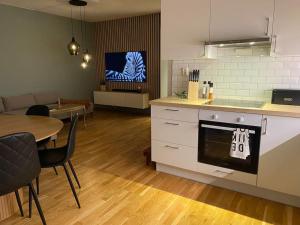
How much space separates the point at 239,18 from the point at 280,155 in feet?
4.72

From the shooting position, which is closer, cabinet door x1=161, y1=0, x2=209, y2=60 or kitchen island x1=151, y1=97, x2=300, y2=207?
kitchen island x1=151, y1=97, x2=300, y2=207

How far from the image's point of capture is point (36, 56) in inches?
209

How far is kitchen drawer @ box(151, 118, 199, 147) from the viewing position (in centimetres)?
253

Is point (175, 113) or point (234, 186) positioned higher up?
point (175, 113)

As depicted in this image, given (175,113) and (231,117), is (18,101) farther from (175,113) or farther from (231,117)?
(231,117)

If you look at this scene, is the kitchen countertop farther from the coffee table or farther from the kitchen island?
the coffee table

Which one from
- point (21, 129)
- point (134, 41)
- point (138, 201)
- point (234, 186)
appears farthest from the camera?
point (134, 41)

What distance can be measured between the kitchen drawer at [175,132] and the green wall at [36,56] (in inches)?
149

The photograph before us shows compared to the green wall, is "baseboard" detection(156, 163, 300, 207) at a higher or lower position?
lower

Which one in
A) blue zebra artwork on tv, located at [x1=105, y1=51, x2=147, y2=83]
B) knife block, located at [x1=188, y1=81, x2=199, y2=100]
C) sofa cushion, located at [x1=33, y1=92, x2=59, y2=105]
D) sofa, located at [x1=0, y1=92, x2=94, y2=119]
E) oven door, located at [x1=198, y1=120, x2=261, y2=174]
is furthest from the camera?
blue zebra artwork on tv, located at [x1=105, y1=51, x2=147, y2=83]

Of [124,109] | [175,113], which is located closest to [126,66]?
[124,109]

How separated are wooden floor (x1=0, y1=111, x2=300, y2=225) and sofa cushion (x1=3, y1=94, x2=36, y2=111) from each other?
2.33m

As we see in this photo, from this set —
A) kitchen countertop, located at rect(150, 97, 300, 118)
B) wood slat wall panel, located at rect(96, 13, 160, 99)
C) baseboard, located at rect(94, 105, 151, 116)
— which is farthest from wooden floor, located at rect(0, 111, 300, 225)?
wood slat wall panel, located at rect(96, 13, 160, 99)

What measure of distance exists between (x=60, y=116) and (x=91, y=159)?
2.35 m
